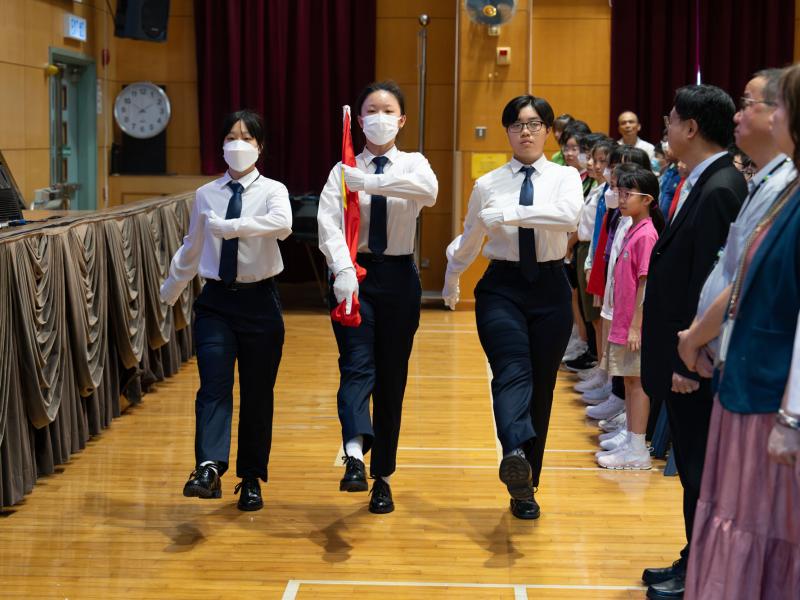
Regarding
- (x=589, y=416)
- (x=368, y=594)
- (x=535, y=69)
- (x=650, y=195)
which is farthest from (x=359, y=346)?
(x=535, y=69)

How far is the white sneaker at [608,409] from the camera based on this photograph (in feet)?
21.1

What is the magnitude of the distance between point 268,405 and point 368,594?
1126 millimetres

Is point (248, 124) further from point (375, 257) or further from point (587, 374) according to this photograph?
point (587, 374)

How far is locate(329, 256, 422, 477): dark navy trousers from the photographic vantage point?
4.44 metres

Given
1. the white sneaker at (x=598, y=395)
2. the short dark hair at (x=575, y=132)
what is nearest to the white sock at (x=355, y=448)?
the white sneaker at (x=598, y=395)

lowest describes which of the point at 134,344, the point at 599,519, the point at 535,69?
the point at 599,519

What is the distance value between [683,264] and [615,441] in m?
2.33

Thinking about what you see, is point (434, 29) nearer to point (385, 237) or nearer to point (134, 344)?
point (134, 344)

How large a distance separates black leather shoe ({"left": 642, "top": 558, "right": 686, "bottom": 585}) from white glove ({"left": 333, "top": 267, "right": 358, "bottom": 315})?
4.48 feet

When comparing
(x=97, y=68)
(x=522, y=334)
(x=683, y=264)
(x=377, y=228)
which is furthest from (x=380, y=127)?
(x=97, y=68)

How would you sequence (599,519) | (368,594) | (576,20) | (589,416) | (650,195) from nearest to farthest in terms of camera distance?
(368,594), (599,519), (650,195), (589,416), (576,20)

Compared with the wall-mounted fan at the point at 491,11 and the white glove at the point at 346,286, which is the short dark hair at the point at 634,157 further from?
the wall-mounted fan at the point at 491,11

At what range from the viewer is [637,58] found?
1141 cm

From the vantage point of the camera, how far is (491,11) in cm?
1009
